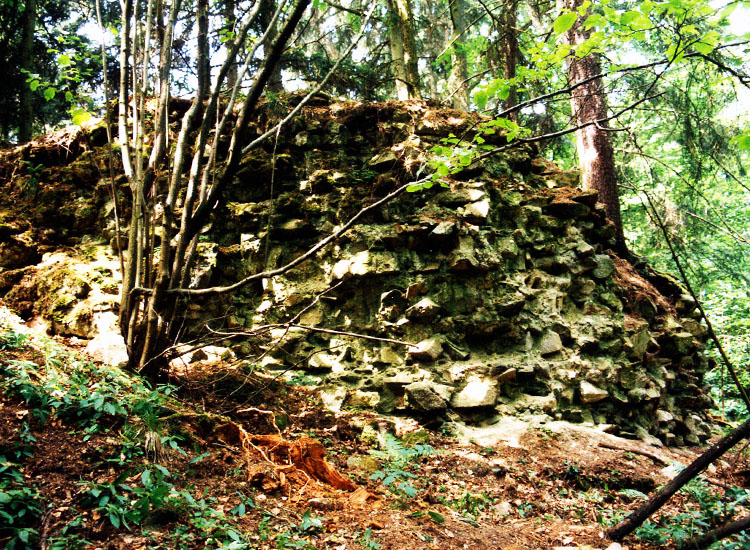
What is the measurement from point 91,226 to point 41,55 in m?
7.69

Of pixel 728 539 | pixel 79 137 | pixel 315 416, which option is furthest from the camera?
pixel 79 137

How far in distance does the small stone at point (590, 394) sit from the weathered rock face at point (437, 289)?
0.03 m

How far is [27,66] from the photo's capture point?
924cm

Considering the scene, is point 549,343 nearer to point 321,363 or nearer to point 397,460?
point 397,460

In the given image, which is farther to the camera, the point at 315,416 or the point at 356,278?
the point at 356,278

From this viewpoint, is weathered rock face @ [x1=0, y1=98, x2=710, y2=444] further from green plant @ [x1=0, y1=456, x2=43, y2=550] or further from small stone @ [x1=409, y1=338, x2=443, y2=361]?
green plant @ [x1=0, y1=456, x2=43, y2=550]

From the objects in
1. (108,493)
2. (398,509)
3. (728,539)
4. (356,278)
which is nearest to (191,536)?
(108,493)

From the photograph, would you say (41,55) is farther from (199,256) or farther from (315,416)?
(315,416)

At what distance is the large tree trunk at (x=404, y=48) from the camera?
333 inches

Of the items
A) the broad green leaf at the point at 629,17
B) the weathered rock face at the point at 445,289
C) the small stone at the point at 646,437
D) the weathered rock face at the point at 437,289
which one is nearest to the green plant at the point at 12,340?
the weathered rock face at the point at 437,289

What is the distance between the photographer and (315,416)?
459cm

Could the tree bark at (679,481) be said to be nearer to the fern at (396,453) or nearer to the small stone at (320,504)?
the fern at (396,453)

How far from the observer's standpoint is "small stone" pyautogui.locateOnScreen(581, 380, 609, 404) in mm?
5559

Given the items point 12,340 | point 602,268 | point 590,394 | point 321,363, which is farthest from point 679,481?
point 12,340
